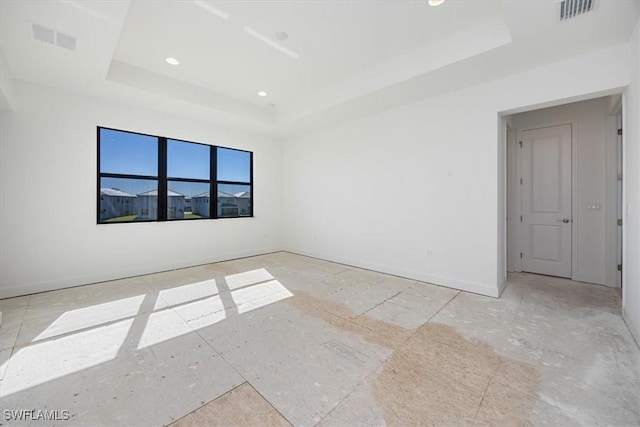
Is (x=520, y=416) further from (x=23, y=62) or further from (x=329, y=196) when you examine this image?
(x=23, y=62)

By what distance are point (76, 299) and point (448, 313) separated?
15.7 ft

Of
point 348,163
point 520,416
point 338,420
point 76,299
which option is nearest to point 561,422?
point 520,416

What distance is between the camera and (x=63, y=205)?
13.1 feet

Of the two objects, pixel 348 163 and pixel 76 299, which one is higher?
pixel 348 163

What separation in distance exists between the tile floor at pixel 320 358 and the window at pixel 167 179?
5.34 feet

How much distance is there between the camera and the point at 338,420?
158 centimetres

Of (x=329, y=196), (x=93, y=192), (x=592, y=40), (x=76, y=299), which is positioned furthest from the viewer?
(x=329, y=196)

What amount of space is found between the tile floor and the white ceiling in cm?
298

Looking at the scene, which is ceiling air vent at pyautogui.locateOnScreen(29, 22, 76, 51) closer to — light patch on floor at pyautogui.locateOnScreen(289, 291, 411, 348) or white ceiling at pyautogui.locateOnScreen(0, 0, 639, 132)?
white ceiling at pyautogui.locateOnScreen(0, 0, 639, 132)

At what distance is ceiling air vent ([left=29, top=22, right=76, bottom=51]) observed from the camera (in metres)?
2.59

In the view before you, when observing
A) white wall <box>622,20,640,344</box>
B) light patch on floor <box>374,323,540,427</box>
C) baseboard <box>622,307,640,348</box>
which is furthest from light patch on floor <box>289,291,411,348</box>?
white wall <box>622,20,640,344</box>

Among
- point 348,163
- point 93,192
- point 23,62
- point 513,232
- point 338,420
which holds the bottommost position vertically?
point 338,420

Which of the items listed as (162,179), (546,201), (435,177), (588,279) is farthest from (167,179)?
(588,279)

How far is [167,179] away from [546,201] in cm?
689
